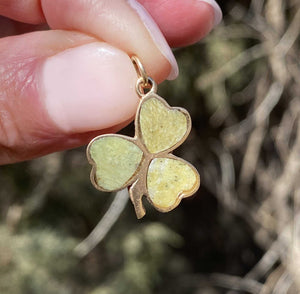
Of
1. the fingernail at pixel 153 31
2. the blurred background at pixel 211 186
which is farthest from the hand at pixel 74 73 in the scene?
the blurred background at pixel 211 186

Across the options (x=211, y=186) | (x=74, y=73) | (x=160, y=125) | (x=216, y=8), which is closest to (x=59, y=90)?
(x=74, y=73)

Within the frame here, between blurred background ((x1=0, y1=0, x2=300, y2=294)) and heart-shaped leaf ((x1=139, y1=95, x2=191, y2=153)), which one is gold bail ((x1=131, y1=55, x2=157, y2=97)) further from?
blurred background ((x1=0, y1=0, x2=300, y2=294))

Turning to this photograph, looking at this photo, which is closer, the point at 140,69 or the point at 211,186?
the point at 140,69

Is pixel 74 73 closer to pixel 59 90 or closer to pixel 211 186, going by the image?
pixel 59 90

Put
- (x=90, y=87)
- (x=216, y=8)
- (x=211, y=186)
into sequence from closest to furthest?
(x=90, y=87) < (x=216, y=8) < (x=211, y=186)

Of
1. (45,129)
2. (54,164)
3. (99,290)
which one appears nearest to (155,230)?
(99,290)

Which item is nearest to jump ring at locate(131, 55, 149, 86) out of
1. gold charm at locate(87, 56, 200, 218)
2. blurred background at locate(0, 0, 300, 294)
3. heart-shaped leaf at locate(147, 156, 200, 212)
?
gold charm at locate(87, 56, 200, 218)

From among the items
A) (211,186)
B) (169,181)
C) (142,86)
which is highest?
(142,86)
